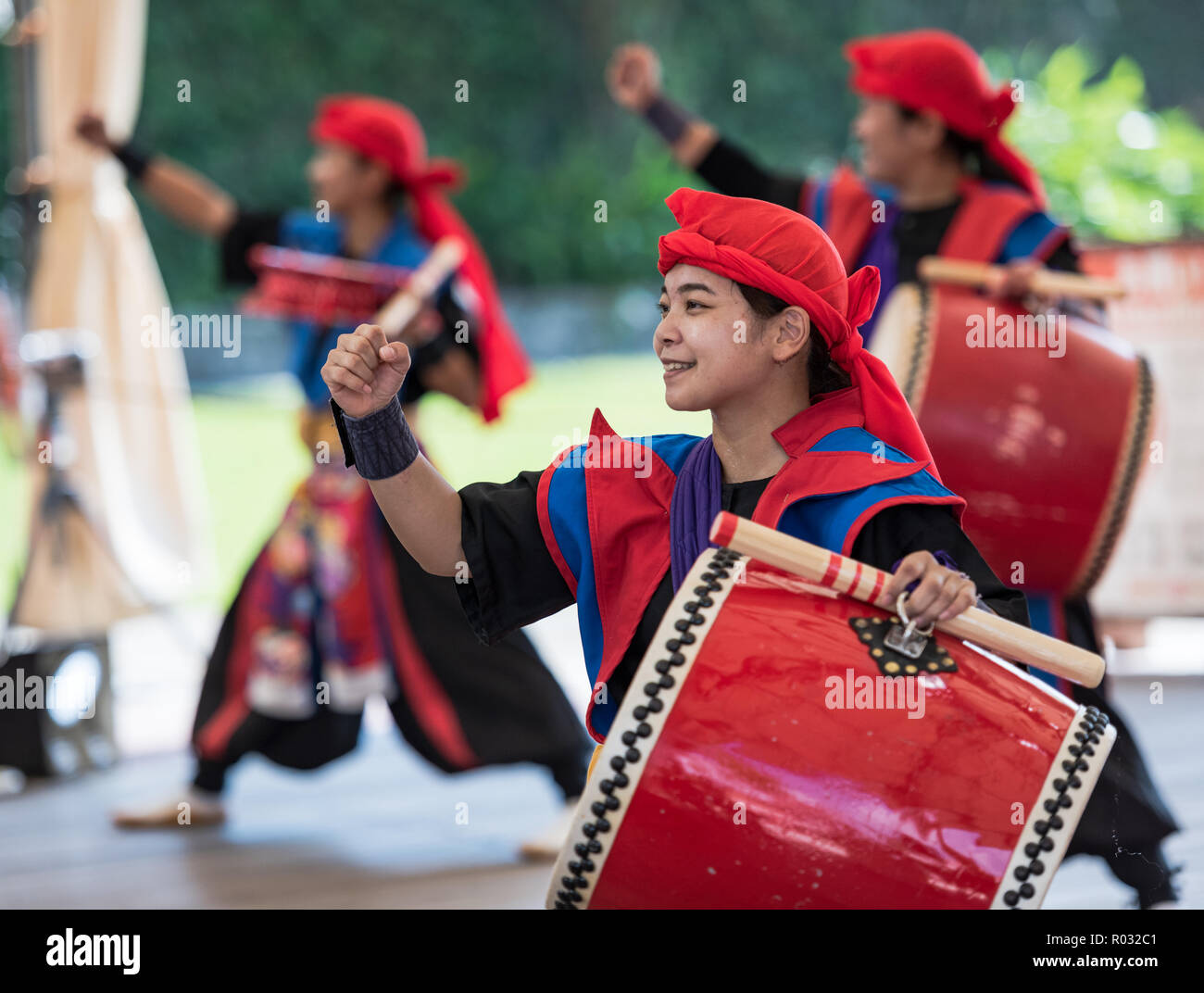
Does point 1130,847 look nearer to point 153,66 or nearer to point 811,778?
point 811,778

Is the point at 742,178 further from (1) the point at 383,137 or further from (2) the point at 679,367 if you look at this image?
(2) the point at 679,367

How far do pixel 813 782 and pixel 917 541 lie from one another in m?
0.33

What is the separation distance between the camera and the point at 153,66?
1066 centimetres

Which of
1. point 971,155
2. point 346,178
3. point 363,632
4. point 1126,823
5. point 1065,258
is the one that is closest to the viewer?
point 1126,823

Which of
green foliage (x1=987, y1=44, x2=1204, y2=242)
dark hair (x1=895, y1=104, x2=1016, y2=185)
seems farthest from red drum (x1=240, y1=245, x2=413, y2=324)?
green foliage (x1=987, y1=44, x2=1204, y2=242)

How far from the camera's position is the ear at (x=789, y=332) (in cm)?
178

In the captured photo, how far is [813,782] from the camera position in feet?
4.91

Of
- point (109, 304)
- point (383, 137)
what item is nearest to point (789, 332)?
point (383, 137)

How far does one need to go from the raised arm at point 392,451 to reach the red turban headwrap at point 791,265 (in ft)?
1.11

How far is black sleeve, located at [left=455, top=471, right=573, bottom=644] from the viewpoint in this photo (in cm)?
181

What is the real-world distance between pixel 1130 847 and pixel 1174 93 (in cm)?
1165

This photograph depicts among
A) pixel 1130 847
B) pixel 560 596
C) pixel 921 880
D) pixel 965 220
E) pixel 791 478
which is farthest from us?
pixel 965 220

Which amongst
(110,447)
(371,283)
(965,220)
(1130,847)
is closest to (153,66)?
→ (110,447)

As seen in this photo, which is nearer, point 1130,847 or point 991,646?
point 991,646
